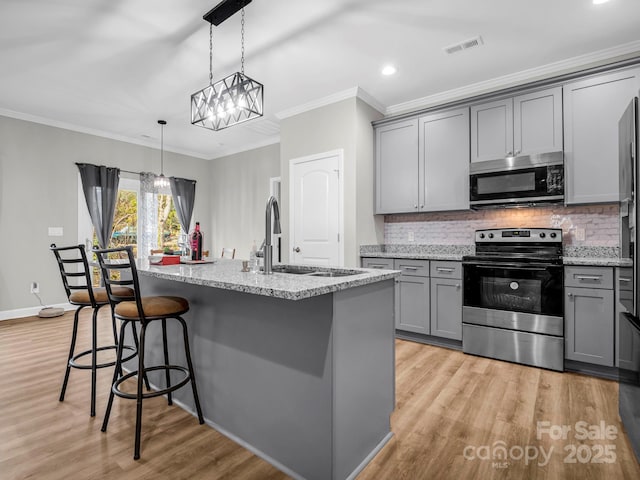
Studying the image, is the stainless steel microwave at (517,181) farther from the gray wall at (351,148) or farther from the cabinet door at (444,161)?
the gray wall at (351,148)

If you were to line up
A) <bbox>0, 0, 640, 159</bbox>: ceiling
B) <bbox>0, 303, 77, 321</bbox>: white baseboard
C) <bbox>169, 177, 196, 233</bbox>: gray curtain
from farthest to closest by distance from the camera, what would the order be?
<bbox>169, 177, 196, 233</bbox>: gray curtain
<bbox>0, 303, 77, 321</bbox>: white baseboard
<bbox>0, 0, 640, 159</bbox>: ceiling

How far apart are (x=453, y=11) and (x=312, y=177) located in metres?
2.28

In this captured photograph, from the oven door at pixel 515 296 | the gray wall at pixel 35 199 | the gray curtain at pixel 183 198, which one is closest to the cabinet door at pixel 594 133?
the oven door at pixel 515 296

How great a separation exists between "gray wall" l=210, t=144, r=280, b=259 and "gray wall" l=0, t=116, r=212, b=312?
2.08 m

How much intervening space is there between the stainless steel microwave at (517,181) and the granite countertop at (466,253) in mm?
552

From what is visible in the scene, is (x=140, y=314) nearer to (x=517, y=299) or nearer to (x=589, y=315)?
(x=517, y=299)

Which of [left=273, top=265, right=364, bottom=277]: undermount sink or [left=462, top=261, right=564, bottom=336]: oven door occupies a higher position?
[left=273, top=265, right=364, bottom=277]: undermount sink

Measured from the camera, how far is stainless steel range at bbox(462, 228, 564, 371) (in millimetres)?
2896

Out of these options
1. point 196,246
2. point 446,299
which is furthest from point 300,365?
point 446,299

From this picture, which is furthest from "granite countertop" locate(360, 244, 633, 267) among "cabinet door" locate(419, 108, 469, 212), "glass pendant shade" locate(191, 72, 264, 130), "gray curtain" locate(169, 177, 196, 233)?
"gray curtain" locate(169, 177, 196, 233)

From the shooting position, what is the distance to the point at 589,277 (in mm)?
2768

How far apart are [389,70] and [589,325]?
2923 mm

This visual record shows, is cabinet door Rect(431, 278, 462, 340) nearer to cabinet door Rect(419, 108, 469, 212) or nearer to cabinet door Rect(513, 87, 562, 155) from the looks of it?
cabinet door Rect(419, 108, 469, 212)

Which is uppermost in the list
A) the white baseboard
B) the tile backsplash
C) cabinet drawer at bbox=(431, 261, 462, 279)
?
the tile backsplash
